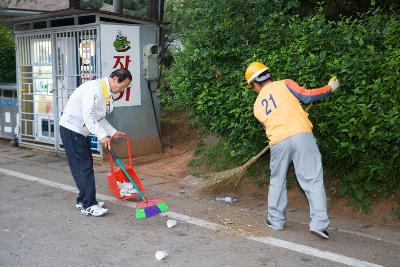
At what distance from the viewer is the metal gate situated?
360 inches

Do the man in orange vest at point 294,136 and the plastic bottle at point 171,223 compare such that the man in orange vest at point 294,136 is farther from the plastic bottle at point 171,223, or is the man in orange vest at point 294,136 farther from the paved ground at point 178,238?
the plastic bottle at point 171,223

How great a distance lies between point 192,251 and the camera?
4.79m

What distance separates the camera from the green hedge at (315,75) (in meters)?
5.24

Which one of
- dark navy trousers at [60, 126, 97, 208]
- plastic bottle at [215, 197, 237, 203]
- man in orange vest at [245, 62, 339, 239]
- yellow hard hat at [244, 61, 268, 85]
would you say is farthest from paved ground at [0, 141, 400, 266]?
yellow hard hat at [244, 61, 268, 85]

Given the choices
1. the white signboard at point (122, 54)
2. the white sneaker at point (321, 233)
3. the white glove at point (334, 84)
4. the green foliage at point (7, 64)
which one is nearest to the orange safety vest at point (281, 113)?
the white glove at point (334, 84)

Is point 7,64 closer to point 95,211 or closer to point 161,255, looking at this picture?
point 95,211

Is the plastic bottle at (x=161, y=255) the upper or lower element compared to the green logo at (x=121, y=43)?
lower

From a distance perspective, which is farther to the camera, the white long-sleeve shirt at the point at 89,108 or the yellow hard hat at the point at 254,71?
the white long-sleeve shirt at the point at 89,108

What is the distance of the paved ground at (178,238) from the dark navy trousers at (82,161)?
10.1 inches

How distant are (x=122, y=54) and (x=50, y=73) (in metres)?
1.90

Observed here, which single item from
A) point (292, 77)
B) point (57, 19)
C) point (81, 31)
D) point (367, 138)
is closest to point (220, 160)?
point (292, 77)

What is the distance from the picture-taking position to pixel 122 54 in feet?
29.3

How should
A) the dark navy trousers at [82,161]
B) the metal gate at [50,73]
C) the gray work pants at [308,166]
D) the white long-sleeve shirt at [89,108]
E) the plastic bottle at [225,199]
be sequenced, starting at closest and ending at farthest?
the gray work pants at [308,166], the white long-sleeve shirt at [89,108], the dark navy trousers at [82,161], the plastic bottle at [225,199], the metal gate at [50,73]

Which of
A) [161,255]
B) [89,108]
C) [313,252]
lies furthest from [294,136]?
[89,108]
